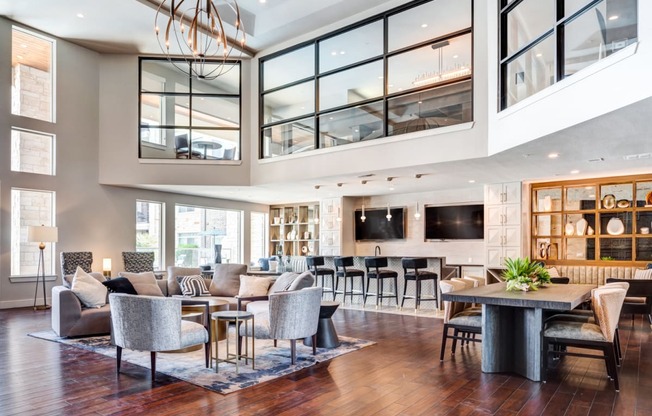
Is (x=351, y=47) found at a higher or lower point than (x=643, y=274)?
higher

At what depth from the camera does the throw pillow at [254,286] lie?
6973 millimetres

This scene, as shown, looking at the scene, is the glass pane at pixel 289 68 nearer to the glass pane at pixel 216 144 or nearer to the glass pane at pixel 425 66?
the glass pane at pixel 216 144

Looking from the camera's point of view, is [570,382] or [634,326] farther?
[634,326]

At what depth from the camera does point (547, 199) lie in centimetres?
931

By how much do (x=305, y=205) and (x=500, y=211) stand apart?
6.22 meters

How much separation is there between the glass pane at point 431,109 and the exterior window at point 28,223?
7131mm

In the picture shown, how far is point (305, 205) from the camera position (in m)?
13.9

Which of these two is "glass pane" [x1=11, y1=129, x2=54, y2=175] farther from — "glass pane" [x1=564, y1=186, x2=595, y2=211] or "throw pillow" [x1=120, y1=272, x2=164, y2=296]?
"glass pane" [x1=564, y1=186, x2=595, y2=211]

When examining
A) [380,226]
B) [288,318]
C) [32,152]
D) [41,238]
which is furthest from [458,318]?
[32,152]

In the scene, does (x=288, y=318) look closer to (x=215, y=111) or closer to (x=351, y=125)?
(x=351, y=125)

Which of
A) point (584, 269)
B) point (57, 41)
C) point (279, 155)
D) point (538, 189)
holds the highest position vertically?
point (57, 41)

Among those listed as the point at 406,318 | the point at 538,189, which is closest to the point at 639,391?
the point at 406,318

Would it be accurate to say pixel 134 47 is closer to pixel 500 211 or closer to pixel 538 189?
pixel 500 211

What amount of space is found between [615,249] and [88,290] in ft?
29.8
